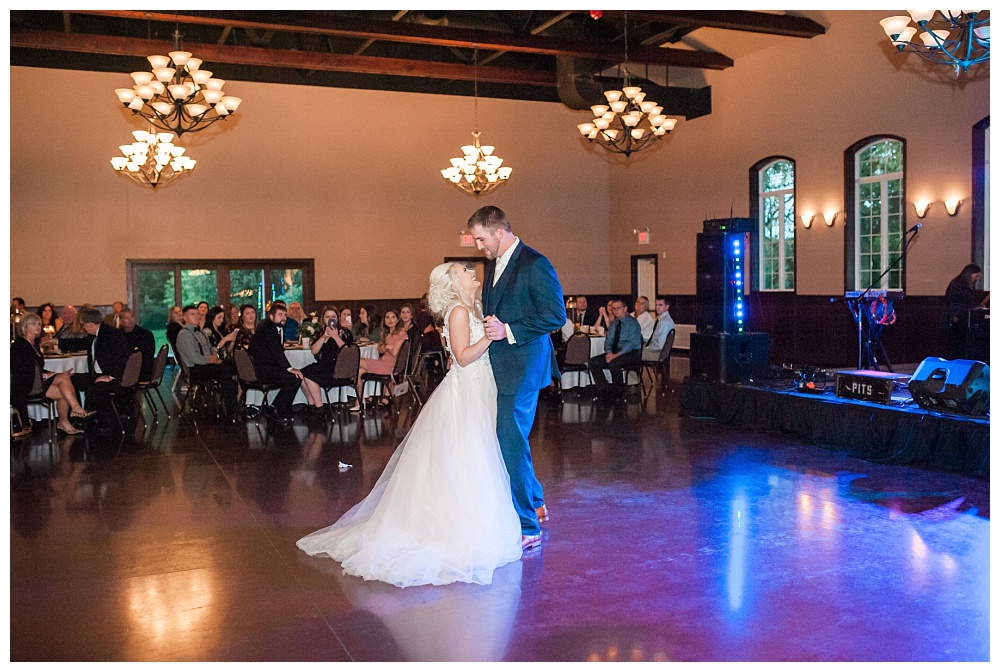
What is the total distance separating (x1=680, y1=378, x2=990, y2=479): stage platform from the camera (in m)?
5.81

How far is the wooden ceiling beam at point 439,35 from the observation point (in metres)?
10.8

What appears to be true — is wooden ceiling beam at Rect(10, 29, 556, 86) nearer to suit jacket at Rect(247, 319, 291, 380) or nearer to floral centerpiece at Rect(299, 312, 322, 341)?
floral centerpiece at Rect(299, 312, 322, 341)

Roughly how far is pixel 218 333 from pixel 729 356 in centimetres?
635

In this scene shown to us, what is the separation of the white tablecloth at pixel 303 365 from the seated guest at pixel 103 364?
4.86 feet

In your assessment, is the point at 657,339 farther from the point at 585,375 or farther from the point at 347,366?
→ the point at 347,366

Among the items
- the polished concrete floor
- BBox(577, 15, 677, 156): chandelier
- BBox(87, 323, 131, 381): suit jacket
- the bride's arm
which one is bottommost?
the polished concrete floor

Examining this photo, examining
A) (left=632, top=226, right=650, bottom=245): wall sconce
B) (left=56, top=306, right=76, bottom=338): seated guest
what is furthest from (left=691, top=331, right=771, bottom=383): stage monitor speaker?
(left=632, top=226, right=650, bottom=245): wall sconce

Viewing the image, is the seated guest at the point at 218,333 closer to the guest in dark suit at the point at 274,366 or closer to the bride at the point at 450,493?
the guest in dark suit at the point at 274,366

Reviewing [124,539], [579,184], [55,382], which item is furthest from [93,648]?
[579,184]


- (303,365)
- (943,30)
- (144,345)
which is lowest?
(303,365)

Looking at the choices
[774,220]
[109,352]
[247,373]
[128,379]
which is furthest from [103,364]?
[774,220]

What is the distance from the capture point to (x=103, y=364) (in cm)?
805

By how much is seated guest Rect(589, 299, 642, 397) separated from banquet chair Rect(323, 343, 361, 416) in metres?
2.80

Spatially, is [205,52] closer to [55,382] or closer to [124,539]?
[55,382]
